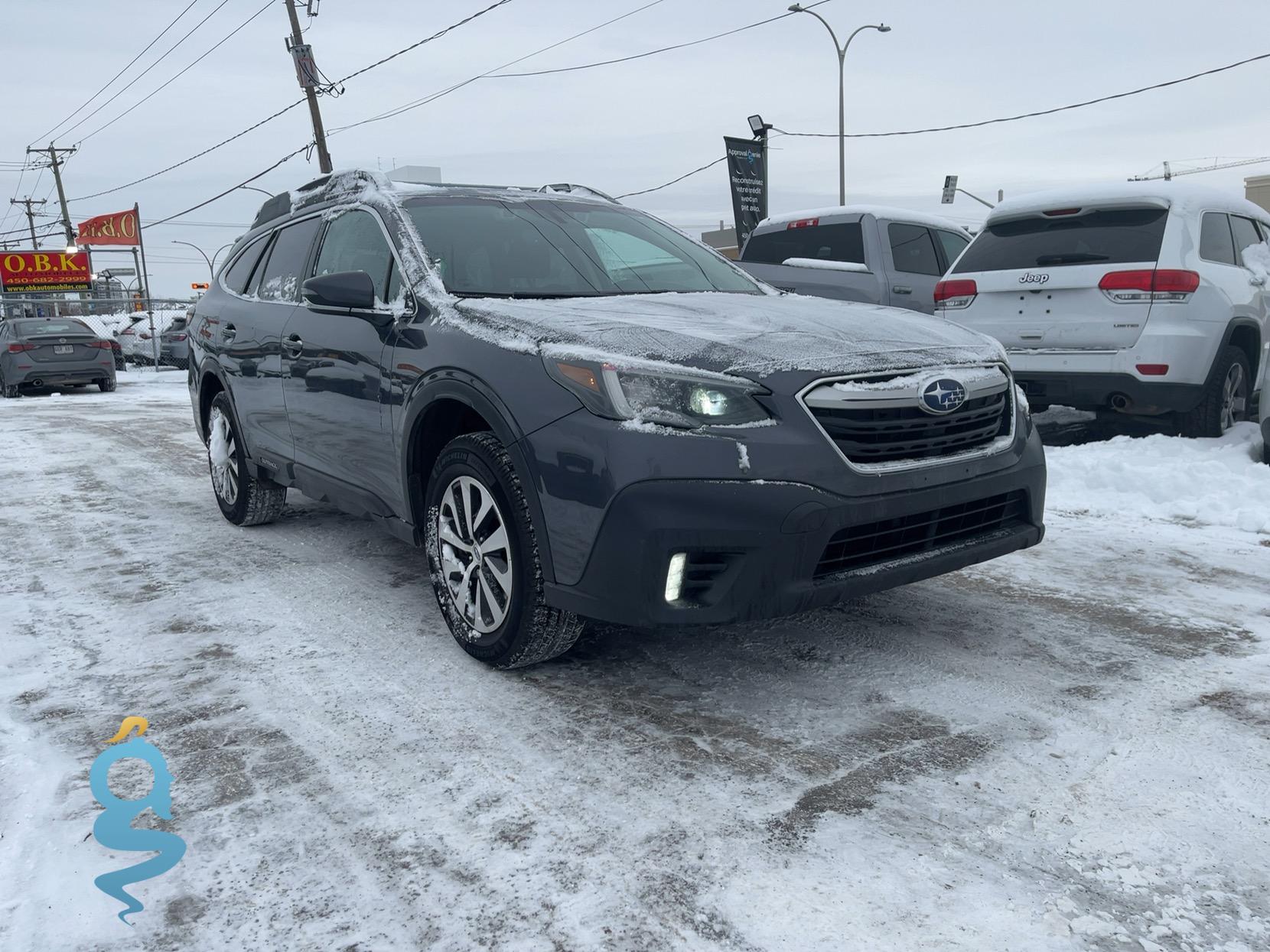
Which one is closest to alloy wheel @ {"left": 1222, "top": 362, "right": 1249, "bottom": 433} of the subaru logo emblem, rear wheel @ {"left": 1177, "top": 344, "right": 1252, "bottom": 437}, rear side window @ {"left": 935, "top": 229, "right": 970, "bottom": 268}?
rear wheel @ {"left": 1177, "top": 344, "right": 1252, "bottom": 437}

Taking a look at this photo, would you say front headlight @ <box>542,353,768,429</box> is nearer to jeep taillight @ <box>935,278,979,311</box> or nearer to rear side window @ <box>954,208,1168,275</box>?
rear side window @ <box>954,208,1168,275</box>

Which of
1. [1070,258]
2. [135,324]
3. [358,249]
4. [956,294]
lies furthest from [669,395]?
[135,324]

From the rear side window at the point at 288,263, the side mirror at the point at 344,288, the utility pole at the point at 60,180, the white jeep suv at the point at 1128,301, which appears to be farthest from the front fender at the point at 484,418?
the utility pole at the point at 60,180

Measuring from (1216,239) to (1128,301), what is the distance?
1073mm

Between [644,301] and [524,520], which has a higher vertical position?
[644,301]

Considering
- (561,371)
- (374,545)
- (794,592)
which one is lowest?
(374,545)

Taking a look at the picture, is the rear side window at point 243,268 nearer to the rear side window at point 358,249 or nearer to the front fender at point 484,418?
the rear side window at point 358,249

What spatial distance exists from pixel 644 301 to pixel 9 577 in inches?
136

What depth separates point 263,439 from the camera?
5.31 metres

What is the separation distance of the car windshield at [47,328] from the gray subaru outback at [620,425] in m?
16.8

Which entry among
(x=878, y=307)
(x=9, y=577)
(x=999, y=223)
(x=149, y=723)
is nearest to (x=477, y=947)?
(x=149, y=723)

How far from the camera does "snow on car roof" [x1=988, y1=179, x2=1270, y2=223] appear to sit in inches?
266

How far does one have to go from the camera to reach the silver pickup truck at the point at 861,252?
905 cm

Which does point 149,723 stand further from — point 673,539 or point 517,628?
point 673,539
